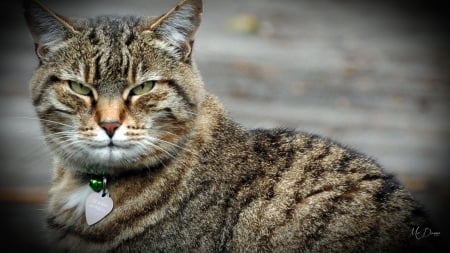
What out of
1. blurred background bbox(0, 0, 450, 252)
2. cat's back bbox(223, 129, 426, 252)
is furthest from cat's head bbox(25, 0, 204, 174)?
blurred background bbox(0, 0, 450, 252)

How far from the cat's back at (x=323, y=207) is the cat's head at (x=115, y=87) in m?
0.51

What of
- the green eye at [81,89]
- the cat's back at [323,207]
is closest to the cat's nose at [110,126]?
the green eye at [81,89]

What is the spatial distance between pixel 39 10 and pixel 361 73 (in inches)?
205

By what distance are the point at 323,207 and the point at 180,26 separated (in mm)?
1142

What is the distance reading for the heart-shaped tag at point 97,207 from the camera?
343cm

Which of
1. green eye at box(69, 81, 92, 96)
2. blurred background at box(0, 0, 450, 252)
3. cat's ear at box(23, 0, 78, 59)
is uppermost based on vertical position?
cat's ear at box(23, 0, 78, 59)

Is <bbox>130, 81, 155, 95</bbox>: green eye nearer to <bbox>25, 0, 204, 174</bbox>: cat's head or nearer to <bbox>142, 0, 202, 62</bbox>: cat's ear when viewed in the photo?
<bbox>25, 0, 204, 174</bbox>: cat's head

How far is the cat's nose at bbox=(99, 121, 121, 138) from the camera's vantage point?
325 cm

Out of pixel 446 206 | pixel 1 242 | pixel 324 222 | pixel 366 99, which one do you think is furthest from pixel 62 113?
pixel 366 99

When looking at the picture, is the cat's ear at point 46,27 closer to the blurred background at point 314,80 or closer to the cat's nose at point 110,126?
the cat's nose at point 110,126

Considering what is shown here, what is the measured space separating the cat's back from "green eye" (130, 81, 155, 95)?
0.66 meters

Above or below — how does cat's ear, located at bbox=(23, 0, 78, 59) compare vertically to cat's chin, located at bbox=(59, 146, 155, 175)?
above

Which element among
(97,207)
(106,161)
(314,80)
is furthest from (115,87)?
(314,80)

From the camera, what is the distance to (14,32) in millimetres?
8070
